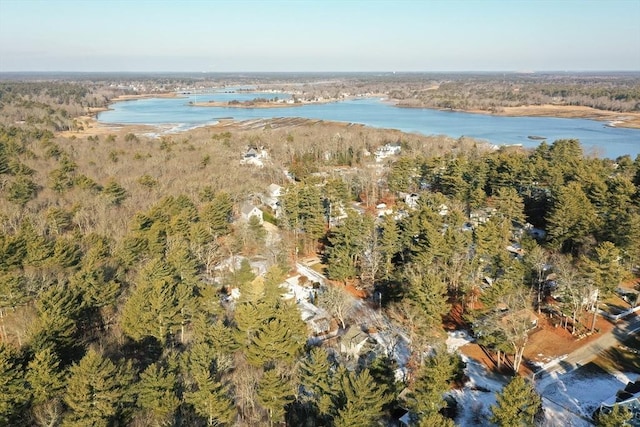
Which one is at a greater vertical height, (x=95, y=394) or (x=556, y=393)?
(x=95, y=394)

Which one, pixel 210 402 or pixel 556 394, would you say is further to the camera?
pixel 556 394

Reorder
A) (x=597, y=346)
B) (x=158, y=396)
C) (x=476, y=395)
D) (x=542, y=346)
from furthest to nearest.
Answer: (x=542, y=346)
(x=597, y=346)
(x=476, y=395)
(x=158, y=396)

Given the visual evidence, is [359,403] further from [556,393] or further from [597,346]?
[597,346]

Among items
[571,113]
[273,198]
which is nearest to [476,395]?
[273,198]

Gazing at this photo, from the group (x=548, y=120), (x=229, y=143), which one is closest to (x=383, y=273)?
(x=229, y=143)

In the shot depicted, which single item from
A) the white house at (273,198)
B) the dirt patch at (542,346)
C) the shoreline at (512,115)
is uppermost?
the shoreline at (512,115)

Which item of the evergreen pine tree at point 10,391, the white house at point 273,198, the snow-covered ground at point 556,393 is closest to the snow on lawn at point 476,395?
the snow-covered ground at point 556,393

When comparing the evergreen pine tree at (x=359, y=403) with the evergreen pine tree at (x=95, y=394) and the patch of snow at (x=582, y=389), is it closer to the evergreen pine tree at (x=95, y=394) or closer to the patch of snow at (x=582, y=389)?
the evergreen pine tree at (x=95, y=394)
